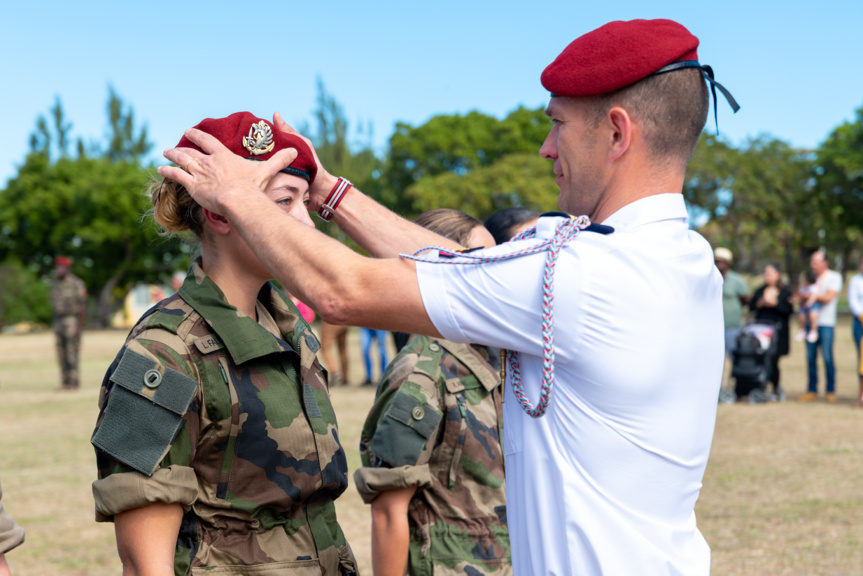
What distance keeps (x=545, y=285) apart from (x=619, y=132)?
1.44ft

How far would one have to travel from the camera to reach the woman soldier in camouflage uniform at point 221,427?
1.91 meters

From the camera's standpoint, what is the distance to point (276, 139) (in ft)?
7.47

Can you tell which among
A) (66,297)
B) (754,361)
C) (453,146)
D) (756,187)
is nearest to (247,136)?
(754,361)

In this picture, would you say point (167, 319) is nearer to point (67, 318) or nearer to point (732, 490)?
point (732, 490)

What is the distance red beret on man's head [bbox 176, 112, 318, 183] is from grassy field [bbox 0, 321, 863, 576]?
447 centimetres

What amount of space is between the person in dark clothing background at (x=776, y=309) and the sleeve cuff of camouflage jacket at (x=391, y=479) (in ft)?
38.7

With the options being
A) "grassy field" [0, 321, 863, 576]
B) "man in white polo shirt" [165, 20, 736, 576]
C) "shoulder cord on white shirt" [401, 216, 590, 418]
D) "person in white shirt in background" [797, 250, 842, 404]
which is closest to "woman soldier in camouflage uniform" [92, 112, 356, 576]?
"man in white polo shirt" [165, 20, 736, 576]

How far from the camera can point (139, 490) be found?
185 cm

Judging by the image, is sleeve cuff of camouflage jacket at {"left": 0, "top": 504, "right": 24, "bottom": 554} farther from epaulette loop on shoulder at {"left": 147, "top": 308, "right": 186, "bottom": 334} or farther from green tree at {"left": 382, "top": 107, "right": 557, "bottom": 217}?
green tree at {"left": 382, "top": 107, "right": 557, "bottom": 217}

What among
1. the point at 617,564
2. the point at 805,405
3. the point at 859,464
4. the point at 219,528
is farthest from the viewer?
the point at 805,405

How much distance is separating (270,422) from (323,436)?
0.62ft

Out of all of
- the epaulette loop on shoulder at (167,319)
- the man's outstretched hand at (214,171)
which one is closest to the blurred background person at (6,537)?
the epaulette loop on shoulder at (167,319)

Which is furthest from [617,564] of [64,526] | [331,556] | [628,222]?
[64,526]

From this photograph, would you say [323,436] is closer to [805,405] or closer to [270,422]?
[270,422]
